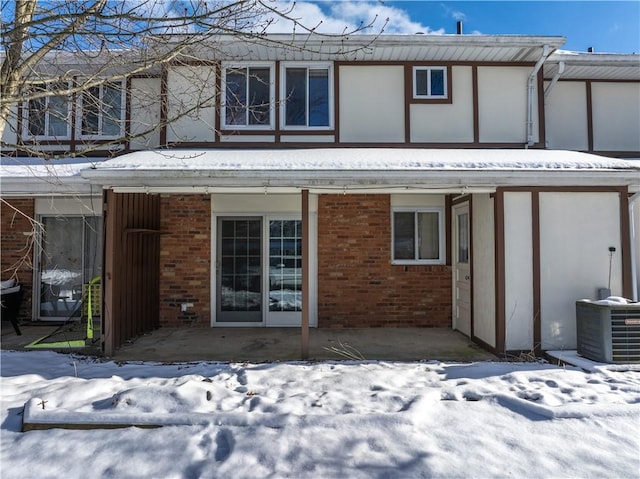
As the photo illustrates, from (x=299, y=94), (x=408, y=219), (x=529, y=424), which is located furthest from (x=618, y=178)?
(x=299, y=94)

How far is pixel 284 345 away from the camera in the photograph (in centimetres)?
682

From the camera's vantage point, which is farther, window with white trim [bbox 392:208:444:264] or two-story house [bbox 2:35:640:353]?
window with white trim [bbox 392:208:444:264]

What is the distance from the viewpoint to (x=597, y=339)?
563 cm

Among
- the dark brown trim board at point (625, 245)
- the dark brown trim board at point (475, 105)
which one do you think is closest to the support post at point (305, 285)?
the dark brown trim board at point (475, 105)

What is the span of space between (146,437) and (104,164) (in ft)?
13.4

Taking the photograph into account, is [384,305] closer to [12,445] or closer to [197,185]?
[197,185]

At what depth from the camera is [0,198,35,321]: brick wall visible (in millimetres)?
8391

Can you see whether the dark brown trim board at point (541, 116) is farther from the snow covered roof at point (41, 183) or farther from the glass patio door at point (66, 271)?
the glass patio door at point (66, 271)

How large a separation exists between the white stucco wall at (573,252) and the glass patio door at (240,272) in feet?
16.8

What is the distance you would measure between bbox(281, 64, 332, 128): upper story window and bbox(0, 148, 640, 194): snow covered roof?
1.97 m

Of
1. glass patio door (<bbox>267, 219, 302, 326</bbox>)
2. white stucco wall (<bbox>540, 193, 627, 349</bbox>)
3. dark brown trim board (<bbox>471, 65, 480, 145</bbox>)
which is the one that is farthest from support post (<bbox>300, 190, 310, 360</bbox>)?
dark brown trim board (<bbox>471, 65, 480, 145</bbox>)

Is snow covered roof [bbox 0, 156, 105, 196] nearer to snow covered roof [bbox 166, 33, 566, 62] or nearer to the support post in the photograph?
snow covered roof [bbox 166, 33, 566, 62]

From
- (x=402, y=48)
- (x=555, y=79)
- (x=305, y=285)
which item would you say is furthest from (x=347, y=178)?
(x=555, y=79)

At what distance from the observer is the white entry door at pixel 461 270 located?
24.5 ft
